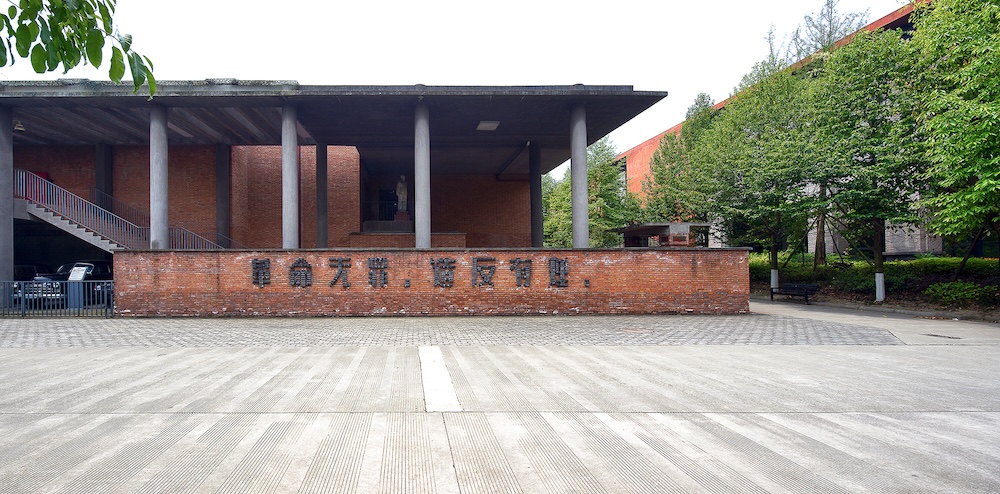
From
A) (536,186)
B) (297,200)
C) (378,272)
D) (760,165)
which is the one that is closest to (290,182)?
(297,200)

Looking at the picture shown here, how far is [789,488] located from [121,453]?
5.06m

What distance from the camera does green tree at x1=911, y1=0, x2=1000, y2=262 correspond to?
1423cm

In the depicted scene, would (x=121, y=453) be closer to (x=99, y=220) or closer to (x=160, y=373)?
(x=160, y=373)

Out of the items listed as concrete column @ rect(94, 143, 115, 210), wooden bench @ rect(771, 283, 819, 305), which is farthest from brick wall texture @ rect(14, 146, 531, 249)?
wooden bench @ rect(771, 283, 819, 305)

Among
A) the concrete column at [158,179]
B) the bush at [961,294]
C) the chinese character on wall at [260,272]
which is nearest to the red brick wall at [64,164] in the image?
the concrete column at [158,179]

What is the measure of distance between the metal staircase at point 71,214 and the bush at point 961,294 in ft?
91.8

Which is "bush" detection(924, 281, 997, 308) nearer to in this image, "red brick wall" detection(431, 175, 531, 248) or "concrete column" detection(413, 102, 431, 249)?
"concrete column" detection(413, 102, 431, 249)

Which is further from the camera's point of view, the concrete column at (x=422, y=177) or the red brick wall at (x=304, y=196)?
the red brick wall at (x=304, y=196)

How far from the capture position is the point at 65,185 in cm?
2347

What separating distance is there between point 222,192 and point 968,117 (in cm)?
2693

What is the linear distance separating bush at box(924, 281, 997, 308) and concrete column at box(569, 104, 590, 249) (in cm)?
1285

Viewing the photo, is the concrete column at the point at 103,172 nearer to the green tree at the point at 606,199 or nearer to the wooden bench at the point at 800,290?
the green tree at the point at 606,199

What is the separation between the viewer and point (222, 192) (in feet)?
78.0

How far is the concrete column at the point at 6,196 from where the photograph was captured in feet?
56.9
